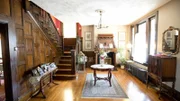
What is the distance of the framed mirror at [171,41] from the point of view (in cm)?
324

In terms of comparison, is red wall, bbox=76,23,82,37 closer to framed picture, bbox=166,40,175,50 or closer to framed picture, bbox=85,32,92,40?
framed picture, bbox=85,32,92,40

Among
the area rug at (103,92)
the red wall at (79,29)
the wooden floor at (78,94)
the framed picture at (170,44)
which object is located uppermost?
the red wall at (79,29)

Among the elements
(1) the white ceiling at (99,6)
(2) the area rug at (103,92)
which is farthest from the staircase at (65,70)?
(1) the white ceiling at (99,6)

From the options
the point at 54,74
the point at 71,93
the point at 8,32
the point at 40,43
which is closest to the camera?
the point at 8,32

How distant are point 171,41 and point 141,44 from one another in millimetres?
2316

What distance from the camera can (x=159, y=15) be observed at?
4.07m

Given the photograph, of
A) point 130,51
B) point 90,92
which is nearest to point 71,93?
point 90,92

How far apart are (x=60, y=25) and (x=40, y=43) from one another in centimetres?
369

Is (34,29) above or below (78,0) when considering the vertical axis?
below

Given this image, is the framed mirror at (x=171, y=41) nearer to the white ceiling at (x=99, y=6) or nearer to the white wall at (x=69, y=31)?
the white ceiling at (x=99, y=6)

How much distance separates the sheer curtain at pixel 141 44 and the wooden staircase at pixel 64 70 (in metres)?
3.26

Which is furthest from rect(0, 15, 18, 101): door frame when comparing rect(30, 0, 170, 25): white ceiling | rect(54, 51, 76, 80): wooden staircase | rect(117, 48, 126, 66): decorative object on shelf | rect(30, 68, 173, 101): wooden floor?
rect(117, 48, 126, 66): decorative object on shelf

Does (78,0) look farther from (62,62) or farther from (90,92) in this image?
(62,62)

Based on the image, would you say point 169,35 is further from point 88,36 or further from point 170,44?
point 88,36
